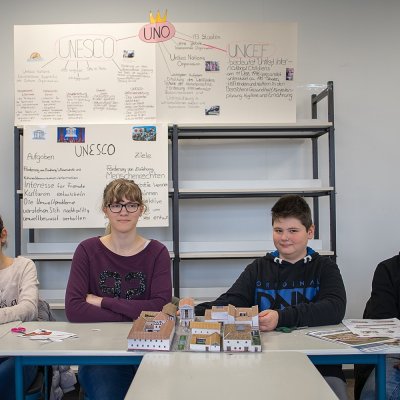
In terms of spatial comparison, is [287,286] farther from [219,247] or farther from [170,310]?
[219,247]

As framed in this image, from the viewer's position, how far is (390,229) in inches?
146

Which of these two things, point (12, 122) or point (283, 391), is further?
point (12, 122)

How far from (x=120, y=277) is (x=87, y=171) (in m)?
1.27

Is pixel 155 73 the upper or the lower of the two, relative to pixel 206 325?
upper

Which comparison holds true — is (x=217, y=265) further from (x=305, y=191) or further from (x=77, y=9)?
(x=77, y=9)

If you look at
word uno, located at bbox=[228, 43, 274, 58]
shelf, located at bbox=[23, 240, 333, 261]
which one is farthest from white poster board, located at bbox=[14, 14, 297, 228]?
shelf, located at bbox=[23, 240, 333, 261]

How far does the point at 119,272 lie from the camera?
2.15 metres

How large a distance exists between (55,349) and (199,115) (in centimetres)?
209

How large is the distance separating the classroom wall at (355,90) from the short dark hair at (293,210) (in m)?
1.58

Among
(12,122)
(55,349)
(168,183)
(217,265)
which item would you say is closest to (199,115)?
(168,183)

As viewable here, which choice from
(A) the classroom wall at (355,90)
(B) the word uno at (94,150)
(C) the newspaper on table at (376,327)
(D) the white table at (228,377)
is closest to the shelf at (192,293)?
(A) the classroom wall at (355,90)

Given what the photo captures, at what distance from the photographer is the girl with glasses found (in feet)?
6.63

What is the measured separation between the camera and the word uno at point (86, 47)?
10.8 feet

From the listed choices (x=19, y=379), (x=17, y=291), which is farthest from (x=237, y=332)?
(x=17, y=291)
